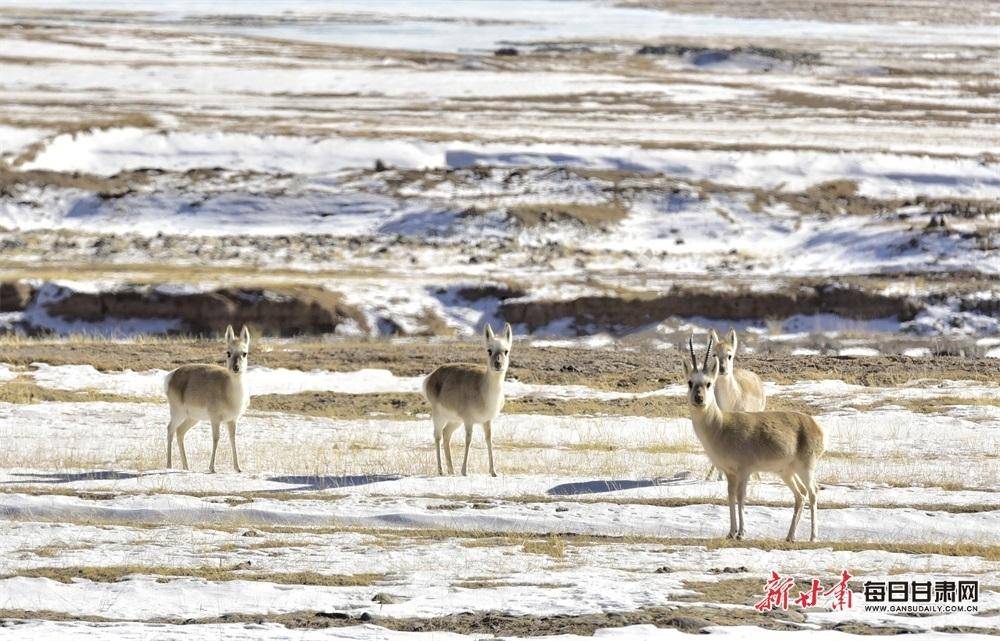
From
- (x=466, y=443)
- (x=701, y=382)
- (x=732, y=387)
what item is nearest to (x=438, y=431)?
(x=466, y=443)

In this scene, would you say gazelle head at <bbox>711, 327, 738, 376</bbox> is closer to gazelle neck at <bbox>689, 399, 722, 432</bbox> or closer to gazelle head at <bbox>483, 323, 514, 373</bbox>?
gazelle head at <bbox>483, 323, 514, 373</bbox>

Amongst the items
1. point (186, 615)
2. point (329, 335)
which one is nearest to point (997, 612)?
point (186, 615)

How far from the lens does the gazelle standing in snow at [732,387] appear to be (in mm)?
15289

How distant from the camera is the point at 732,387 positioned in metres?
15.6

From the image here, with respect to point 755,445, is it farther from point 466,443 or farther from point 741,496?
point 466,443

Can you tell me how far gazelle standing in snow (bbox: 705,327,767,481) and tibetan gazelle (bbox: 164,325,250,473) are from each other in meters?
5.07

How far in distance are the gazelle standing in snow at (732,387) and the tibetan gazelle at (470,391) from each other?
2270mm

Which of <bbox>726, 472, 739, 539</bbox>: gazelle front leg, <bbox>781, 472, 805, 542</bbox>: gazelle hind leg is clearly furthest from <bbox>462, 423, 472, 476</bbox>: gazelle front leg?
<bbox>781, 472, 805, 542</bbox>: gazelle hind leg

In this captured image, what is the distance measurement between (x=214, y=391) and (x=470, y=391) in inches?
109

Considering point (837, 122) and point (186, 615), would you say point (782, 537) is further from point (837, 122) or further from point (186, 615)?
point (837, 122)

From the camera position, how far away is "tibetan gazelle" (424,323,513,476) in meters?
15.1

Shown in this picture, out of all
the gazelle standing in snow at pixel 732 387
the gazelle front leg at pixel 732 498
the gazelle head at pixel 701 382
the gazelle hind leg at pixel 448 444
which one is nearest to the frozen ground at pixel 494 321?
the gazelle front leg at pixel 732 498

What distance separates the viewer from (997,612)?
32.6 feet

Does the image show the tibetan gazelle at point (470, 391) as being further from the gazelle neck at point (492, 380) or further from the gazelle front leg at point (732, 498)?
the gazelle front leg at point (732, 498)
